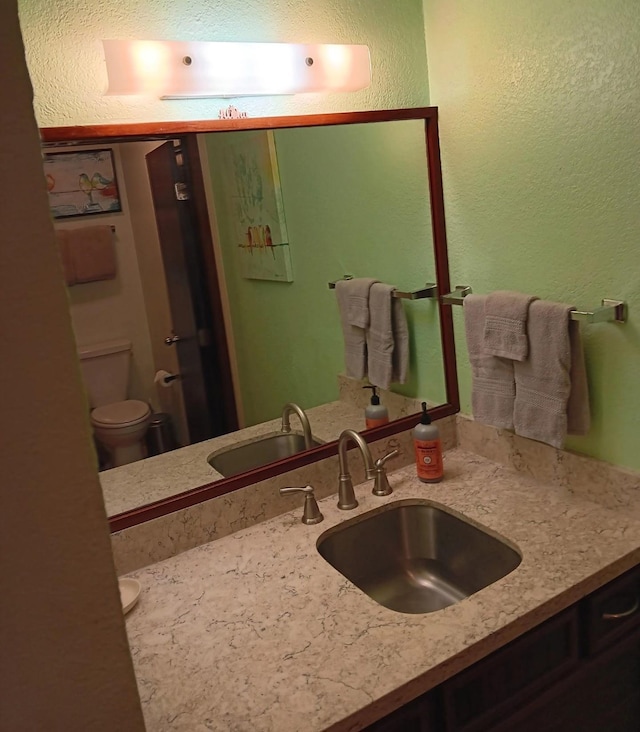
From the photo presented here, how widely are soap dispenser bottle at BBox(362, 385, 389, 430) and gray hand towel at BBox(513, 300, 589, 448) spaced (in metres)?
0.40

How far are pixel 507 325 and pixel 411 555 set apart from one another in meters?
0.63

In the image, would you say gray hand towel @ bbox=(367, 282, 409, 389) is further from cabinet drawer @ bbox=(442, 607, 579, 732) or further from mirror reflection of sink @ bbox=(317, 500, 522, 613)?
cabinet drawer @ bbox=(442, 607, 579, 732)

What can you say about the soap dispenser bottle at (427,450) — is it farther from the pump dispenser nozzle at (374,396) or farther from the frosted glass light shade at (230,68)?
the frosted glass light shade at (230,68)

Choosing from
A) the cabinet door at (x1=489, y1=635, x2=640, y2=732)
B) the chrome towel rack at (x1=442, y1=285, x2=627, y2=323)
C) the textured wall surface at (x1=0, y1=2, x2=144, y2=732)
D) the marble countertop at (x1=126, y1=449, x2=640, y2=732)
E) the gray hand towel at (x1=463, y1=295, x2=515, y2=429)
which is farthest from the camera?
the gray hand towel at (x1=463, y1=295, x2=515, y2=429)

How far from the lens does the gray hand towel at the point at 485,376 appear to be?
163 centimetres

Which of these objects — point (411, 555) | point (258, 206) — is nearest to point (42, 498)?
point (258, 206)

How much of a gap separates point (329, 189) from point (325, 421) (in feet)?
1.98

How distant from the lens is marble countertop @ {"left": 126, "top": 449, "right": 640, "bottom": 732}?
3.56ft

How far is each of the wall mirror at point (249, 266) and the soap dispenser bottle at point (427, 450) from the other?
12 centimetres

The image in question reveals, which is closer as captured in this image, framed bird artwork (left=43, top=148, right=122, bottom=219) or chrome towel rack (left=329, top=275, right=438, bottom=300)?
framed bird artwork (left=43, top=148, right=122, bottom=219)

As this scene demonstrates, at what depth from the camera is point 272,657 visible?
1.18 meters

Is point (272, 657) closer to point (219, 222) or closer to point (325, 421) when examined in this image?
point (325, 421)

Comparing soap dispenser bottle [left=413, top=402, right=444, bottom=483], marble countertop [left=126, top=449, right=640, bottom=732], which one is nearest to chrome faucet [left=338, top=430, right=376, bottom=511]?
marble countertop [left=126, top=449, right=640, bottom=732]

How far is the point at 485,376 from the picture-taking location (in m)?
1.67
